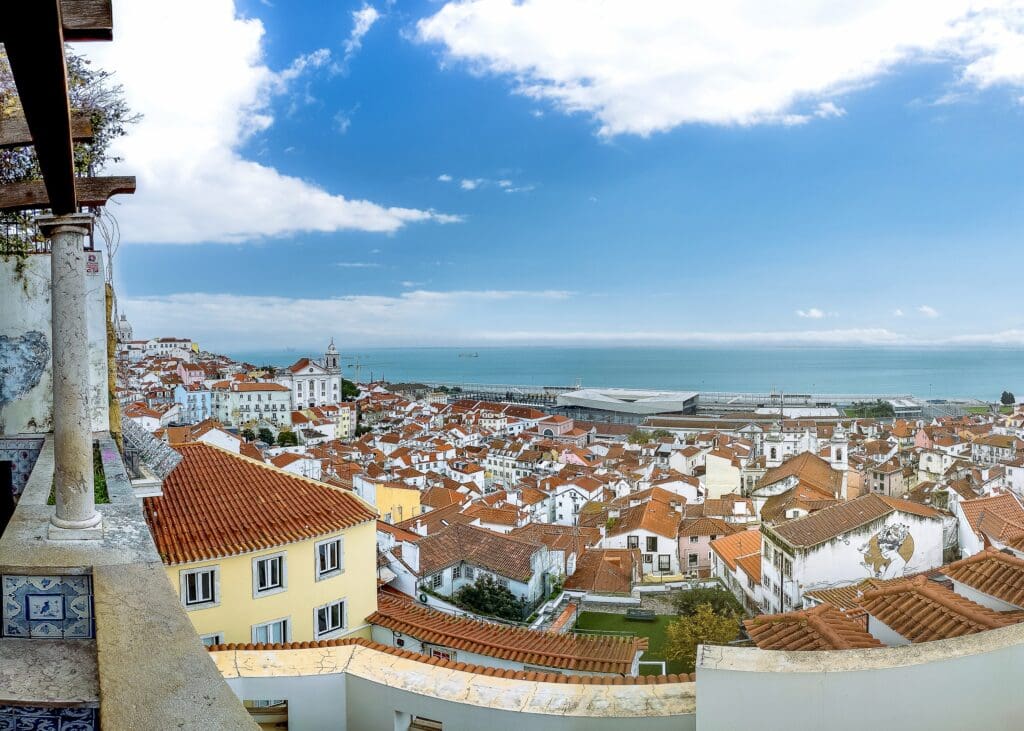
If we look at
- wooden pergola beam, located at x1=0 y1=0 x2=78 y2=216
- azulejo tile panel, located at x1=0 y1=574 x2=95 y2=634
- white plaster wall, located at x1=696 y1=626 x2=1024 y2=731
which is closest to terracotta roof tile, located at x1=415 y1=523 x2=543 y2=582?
white plaster wall, located at x1=696 y1=626 x2=1024 y2=731

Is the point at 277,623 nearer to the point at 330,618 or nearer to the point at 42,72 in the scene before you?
the point at 330,618

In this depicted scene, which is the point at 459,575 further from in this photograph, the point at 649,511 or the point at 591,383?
the point at 591,383

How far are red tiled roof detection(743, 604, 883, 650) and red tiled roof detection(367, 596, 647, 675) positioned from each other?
3114 mm

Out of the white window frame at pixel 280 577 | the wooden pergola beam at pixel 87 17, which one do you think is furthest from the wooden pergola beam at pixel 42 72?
the white window frame at pixel 280 577

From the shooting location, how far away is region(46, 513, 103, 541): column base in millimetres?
3057

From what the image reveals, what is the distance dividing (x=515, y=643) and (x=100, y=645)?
19.1 ft

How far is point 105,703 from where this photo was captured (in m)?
1.87

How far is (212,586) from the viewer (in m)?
6.88

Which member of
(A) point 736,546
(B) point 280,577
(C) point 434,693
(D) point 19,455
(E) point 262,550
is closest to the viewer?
(C) point 434,693

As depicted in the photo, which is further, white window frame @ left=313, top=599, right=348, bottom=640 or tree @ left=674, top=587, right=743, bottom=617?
tree @ left=674, top=587, right=743, bottom=617

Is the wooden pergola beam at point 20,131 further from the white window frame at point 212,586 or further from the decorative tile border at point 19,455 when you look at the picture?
the white window frame at point 212,586

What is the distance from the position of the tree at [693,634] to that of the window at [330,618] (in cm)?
545

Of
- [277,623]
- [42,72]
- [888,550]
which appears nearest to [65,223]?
[42,72]

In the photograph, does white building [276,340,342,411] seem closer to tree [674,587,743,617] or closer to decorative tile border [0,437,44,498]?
tree [674,587,743,617]
